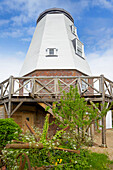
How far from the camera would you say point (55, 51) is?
1308 centimetres

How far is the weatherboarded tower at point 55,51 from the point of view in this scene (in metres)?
12.2

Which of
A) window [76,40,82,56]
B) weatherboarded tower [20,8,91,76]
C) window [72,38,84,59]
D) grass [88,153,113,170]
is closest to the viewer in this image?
grass [88,153,113,170]

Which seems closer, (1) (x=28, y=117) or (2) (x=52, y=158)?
(2) (x=52, y=158)

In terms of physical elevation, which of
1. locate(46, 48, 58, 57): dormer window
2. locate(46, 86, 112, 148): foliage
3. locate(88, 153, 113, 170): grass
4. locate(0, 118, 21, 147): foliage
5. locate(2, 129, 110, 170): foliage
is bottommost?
locate(88, 153, 113, 170): grass

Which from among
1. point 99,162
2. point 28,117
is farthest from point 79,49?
point 99,162

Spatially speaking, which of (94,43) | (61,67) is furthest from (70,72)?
(94,43)

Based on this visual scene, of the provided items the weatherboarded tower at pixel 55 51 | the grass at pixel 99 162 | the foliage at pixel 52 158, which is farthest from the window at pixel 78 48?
the foliage at pixel 52 158

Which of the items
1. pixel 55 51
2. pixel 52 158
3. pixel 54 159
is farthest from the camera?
pixel 55 51

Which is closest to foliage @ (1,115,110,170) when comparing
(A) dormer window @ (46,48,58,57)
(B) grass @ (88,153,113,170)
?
(B) grass @ (88,153,113,170)

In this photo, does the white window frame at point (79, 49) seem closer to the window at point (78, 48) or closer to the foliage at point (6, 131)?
Answer: the window at point (78, 48)

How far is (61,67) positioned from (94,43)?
15497mm

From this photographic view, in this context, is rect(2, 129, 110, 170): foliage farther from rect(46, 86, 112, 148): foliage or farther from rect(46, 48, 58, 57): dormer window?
rect(46, 48, 58, 57): dormer window

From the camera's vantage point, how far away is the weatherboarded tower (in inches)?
481

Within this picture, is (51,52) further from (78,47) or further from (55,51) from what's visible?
(78,47)
